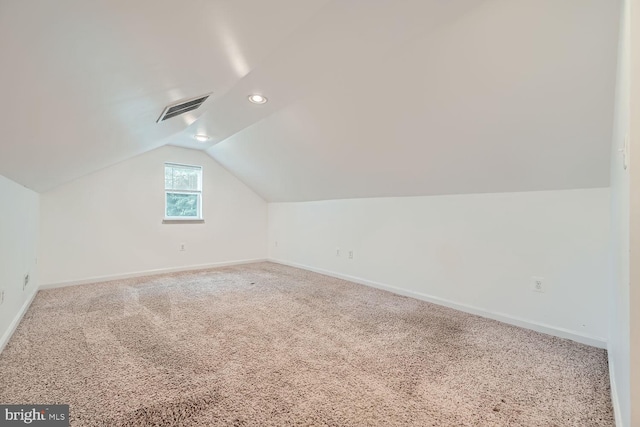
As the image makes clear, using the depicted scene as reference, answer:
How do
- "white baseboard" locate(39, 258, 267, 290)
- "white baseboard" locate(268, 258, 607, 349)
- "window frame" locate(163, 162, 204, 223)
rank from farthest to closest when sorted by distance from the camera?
"window frame" locate(163, 162, 204, 223) → "white baseboard" locate(39, 258, 267, 290) → "white baseboard" locate(268, 258, 607, 349)

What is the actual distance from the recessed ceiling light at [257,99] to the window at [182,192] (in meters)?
2.88

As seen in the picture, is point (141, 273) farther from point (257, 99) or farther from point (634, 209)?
point (634, 209)

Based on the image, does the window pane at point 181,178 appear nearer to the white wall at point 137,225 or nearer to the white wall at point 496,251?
the white wall at point 137,225

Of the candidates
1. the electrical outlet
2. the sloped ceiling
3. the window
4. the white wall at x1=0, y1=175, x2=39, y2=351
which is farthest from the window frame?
the electrical outlet

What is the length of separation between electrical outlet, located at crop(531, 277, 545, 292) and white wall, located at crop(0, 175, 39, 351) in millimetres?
4053

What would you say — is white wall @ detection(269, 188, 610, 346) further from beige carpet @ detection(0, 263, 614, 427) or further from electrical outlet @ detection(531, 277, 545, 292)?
beige carpet @ detection(0, 263, 614, 427)

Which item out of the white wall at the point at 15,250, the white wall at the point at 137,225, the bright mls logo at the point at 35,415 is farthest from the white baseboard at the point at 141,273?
the bright mls logo at the point at 35,415

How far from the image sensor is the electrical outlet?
2483 mm

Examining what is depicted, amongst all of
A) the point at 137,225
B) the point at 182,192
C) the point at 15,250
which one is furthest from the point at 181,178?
the point at 15,250

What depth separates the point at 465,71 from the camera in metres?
1.81

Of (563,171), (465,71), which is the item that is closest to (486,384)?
(563,171)

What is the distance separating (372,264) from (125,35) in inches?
140

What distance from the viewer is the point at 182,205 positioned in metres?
5.00

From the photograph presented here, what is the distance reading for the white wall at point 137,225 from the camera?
12.7 ft
